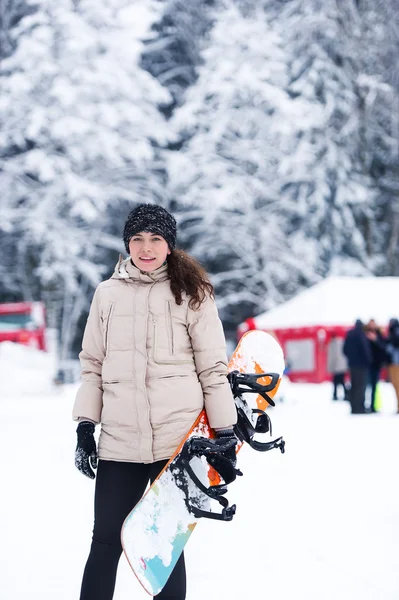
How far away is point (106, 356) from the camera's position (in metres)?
2.48

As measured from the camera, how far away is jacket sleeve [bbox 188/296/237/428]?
8.05 feet

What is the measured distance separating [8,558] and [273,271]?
74.0ft

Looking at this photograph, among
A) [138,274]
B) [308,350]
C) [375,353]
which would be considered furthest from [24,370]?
A: [138,274]

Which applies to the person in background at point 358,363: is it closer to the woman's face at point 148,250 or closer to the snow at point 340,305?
the snow at point 340,305

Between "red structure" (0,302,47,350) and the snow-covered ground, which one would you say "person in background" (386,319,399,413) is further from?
"red structure" (0,302,47,350)

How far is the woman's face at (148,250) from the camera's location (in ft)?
8.29

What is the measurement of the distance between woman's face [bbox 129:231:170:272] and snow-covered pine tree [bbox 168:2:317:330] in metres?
22.9

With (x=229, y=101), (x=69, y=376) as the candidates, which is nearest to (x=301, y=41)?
(x=229, y=101)

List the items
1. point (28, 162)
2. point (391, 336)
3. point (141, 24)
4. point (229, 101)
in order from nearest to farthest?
1. point (391, 336)
2. point (28, 162)
3. point (141, 24)
4. point (229, 101)

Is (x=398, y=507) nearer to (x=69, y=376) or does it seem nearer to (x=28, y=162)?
(x=69, y=376)

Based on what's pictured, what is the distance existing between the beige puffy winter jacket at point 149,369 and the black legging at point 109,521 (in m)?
0.05

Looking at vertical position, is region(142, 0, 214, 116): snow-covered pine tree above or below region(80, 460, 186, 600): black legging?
above

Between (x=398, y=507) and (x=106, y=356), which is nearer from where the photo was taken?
(x=106, y=356)

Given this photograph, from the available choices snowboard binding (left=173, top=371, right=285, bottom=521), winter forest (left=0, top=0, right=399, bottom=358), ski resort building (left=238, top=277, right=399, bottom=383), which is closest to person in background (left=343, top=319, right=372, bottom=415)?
ski resort building (left=238, top=277, right=399, bottom=383)
